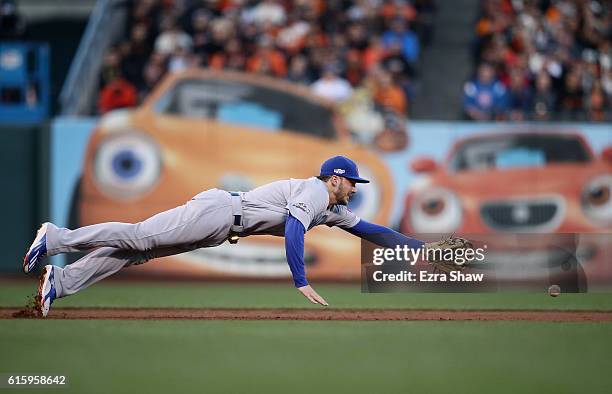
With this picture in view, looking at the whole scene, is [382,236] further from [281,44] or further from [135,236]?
[281,44]

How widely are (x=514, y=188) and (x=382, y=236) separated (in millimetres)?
6751

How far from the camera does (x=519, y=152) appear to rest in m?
15.9

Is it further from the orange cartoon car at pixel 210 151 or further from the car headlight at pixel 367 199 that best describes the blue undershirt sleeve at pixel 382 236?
the car headlight at pixel 367 199

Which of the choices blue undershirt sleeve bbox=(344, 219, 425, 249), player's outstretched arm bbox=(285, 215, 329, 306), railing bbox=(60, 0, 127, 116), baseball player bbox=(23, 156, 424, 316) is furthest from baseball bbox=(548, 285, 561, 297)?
railing bbox=(60, 0, 127, 116)

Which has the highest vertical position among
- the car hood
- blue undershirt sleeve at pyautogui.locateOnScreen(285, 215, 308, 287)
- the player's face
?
the car hood

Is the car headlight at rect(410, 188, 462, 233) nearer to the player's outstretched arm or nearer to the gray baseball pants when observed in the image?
the gray baseball pants

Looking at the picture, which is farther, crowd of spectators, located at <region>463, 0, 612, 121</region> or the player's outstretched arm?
crowd of spectators, located at <region>463, 0, 612, 121</region>

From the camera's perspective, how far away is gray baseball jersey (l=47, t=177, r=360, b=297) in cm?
879

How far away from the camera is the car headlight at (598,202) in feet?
51.9

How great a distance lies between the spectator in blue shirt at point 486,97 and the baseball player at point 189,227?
24.4 feet

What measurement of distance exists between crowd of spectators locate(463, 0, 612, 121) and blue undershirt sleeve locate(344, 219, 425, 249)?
6806 mm

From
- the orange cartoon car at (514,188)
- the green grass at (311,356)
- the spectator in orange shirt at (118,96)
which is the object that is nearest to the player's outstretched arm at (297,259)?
the green grass at (311,356)

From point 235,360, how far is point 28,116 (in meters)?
9.73

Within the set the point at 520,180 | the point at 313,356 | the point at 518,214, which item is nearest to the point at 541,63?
the point at 520,180
